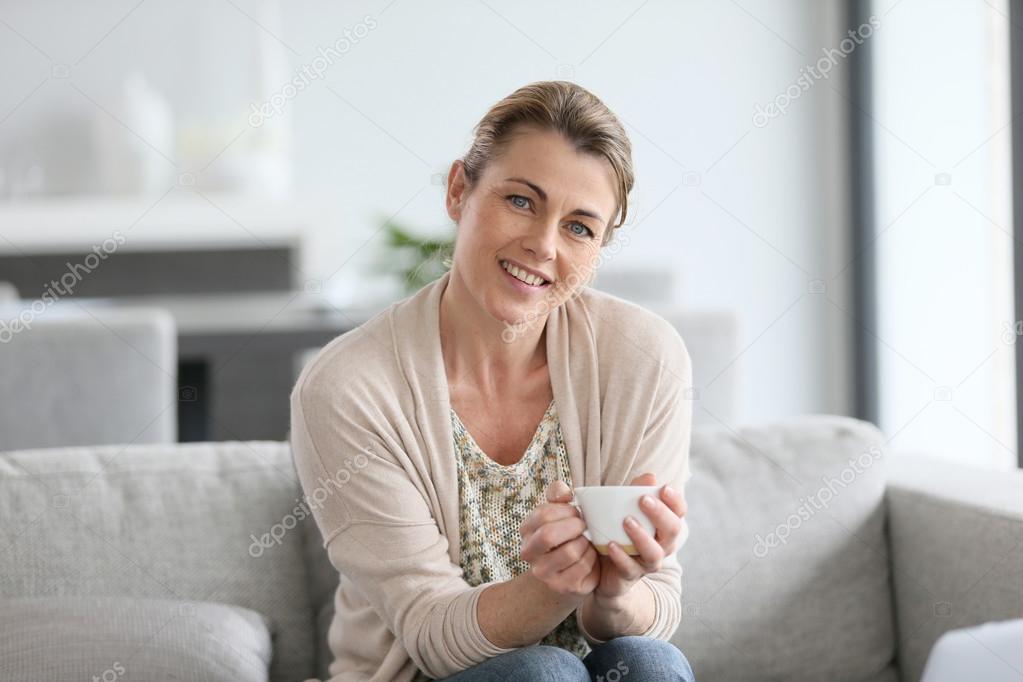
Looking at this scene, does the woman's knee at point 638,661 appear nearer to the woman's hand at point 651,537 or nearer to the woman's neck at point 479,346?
the woman's hand at point 651,537

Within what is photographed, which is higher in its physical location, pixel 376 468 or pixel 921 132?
pixel 921 132

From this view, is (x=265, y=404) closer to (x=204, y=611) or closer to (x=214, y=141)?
(x=214, y=141)

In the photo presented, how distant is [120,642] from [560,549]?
58 cm

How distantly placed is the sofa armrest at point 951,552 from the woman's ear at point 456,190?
83 cm

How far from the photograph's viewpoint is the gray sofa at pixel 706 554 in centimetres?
158

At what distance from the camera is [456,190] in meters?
1.55

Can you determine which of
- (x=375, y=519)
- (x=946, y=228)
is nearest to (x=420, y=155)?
(x=946, y=228)

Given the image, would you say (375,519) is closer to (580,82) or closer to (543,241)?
(543,241)

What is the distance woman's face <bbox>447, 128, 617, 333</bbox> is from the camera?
1426mm

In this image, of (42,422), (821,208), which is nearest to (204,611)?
(42,422)

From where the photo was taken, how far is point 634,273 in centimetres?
327

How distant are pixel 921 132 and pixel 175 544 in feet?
10.3

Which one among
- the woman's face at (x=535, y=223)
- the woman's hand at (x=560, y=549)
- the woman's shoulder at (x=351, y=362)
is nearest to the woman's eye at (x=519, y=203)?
the woman's face at (x=535, y=223)

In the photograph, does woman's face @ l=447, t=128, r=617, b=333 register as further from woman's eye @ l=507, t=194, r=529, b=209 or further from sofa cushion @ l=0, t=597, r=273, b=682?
sofa cushion @ l=0, t=597, r=273, b=682
